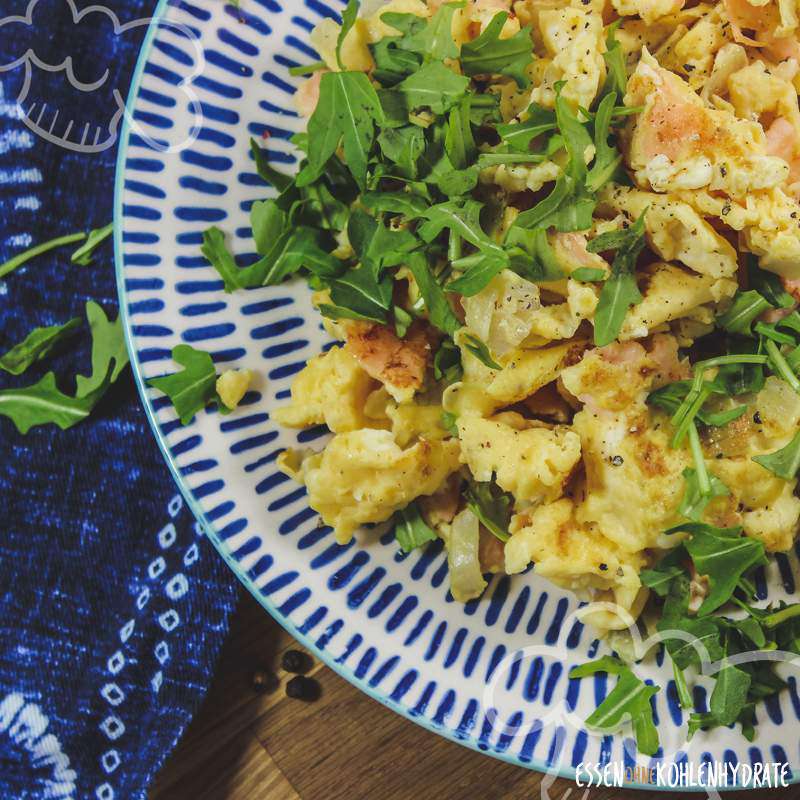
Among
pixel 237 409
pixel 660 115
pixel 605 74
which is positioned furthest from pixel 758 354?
pixel 237 409

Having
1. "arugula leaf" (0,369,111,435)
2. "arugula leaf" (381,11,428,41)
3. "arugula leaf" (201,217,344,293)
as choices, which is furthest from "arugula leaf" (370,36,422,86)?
"arugula leaf" (0,369,111,435)

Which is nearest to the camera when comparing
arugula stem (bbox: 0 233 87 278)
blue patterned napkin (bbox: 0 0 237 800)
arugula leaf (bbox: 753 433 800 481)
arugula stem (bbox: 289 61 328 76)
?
arugula leaf (bbox: 753 433 800 481)

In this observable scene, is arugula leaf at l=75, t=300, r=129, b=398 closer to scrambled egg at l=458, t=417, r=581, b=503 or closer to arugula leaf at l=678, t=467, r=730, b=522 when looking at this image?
scrambled egg at l=458, t=417, r=581, b=503

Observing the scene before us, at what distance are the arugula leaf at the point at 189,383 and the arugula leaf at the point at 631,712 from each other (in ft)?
3.61

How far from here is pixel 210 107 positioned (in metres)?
1.90

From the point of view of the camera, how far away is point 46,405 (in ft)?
7.30

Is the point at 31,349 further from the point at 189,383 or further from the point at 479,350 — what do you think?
the point at 479,350

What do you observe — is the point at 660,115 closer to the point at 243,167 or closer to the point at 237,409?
the point at 243,167

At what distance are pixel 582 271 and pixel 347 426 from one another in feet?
2.01

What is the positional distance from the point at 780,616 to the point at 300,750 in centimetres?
130

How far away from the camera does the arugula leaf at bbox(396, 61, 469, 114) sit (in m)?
1.64

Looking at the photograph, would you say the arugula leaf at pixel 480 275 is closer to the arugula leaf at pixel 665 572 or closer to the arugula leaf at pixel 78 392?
the arugula leaf at pixel 665 572

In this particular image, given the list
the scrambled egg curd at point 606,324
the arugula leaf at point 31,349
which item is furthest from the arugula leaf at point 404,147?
the arugula leaf at point 31,349

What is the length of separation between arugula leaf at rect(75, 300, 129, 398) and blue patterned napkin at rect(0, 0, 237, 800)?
0.06 meters
